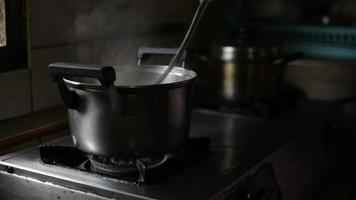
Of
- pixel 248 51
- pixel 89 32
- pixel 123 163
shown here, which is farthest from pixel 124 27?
pixel 123 163

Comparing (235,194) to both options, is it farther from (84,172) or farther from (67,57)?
(67,57)

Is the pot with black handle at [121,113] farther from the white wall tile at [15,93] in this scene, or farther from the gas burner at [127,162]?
the white wall tile at [15,93]

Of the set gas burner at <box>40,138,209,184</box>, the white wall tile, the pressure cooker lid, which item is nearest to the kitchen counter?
the white wall tile

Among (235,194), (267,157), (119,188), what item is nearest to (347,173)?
(267,157)

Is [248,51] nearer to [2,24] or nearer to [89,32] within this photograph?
[89,32]

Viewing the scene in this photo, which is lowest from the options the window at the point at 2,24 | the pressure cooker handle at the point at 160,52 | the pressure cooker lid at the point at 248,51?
the pressure cooker lid at the point at 248,51

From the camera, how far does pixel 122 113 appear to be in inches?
35.5

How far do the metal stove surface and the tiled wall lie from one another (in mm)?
250

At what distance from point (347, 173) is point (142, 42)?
75 centimetres

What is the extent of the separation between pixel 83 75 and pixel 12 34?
1.51ft

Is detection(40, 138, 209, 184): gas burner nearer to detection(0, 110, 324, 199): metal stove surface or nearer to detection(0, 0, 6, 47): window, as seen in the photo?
detection(0, 110, 324, 199): metal stove surface

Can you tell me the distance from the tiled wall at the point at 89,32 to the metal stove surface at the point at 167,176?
0.82ft

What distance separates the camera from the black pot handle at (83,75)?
0.86 m

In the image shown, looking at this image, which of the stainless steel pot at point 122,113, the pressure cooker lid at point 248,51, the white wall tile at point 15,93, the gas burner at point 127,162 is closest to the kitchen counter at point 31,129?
the white wall tile at point 15,93
